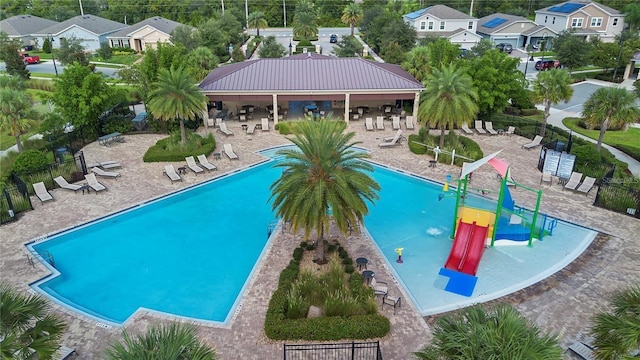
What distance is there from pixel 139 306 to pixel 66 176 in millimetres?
13264

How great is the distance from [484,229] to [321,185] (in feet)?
26.5

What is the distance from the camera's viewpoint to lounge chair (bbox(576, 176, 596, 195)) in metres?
24.8

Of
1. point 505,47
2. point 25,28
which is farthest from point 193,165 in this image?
point 25,28

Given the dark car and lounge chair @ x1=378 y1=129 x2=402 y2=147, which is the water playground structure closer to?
lounge chair @ x1=378 y1=129 x2=402 y2=147

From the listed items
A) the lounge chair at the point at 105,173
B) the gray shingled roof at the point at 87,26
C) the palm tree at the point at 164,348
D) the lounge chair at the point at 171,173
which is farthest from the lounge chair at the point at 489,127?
the gray shingled roof at the point at 87,26

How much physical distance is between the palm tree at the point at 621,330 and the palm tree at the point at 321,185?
9181mm

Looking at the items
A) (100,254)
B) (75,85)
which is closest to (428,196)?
(100,254)

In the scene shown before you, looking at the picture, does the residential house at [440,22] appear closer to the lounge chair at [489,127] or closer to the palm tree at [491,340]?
the lounge chair at [489,127]

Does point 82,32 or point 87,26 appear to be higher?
point 87,26

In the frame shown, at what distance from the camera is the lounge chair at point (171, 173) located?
87.3 ft

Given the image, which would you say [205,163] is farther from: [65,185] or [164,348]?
[164,348]

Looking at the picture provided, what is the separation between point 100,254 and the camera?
20375 mm

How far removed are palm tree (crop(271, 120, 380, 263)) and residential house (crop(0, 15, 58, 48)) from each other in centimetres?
7875

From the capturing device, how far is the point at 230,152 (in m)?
30.1
